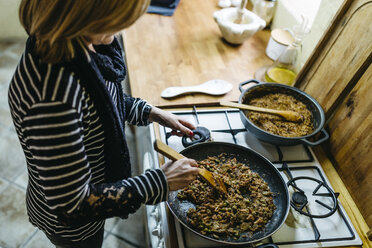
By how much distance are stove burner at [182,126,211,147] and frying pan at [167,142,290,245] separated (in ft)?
0.11

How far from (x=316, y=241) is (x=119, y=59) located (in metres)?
0.70

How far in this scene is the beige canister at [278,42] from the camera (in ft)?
4.33

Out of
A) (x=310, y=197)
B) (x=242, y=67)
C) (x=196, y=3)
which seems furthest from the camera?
(x=196, y=3)

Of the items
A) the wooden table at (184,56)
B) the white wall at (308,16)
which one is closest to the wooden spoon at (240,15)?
the wooden table at (184,56)

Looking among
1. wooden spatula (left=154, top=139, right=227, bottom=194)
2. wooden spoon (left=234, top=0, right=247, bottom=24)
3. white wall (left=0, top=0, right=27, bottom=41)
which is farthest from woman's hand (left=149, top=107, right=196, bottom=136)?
white wall (left=0, top=0, right=27, bottom=41)

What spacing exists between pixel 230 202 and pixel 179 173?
204mm

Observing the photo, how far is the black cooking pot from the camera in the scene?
896mm

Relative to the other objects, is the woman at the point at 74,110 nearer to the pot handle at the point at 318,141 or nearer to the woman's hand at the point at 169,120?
the woman's hand at the point at 169,120

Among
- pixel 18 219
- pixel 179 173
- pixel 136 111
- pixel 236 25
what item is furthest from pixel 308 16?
pixel 18 219

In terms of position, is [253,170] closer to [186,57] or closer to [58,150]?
[58,150]

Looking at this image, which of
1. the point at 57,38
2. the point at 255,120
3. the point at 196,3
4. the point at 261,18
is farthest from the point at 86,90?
the point at 196,3

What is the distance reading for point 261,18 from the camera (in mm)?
1552

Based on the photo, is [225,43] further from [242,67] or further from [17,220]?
[17,220]

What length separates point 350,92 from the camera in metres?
0.94
